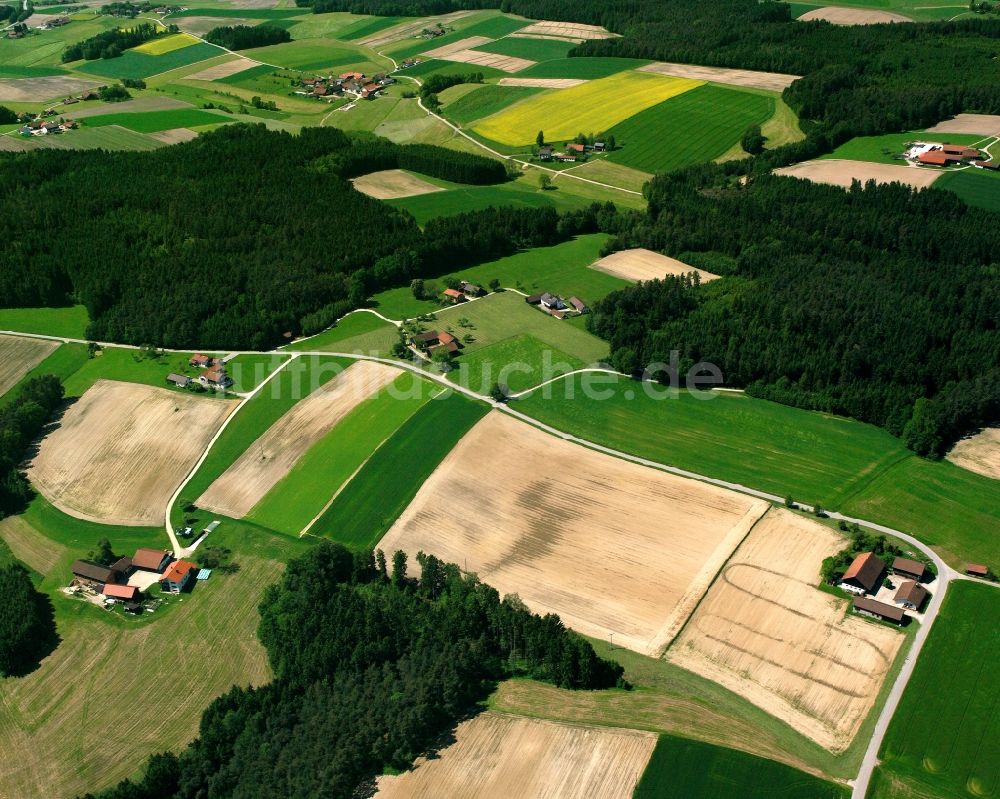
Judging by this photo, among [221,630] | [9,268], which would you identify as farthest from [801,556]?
[9,268]

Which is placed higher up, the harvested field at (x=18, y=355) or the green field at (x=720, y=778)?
the harvested field at (x=18, y=355)

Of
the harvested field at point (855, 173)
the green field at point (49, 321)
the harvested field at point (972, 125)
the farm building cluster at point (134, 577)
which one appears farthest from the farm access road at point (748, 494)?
the harvested field at point (972, 125)

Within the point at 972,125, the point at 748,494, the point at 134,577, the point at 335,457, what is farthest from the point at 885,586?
the point at 972,125

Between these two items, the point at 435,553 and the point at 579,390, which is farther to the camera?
the point at 579,390

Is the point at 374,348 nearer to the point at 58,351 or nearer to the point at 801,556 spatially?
the point at 58,351

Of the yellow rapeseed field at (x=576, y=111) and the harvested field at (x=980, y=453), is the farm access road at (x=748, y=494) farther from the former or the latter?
the yellow rapeseed field at (x=576, y=111)
